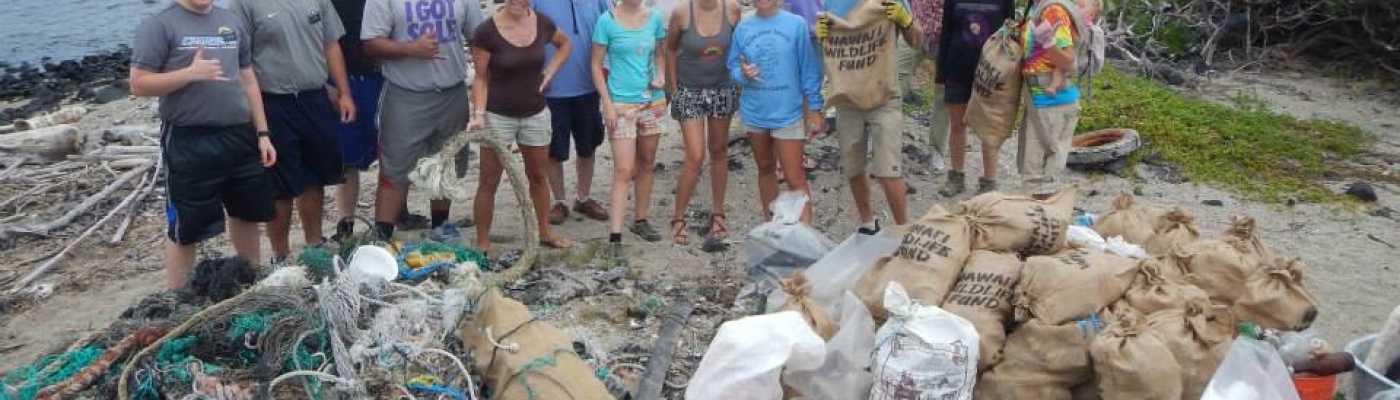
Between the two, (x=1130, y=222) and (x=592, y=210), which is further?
(x=592, y=210)

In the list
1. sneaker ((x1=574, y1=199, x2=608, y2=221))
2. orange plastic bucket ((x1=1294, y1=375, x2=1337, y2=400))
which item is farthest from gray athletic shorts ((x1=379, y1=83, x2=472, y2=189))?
orange plastic bucket ((x1=1294, y1=375, x2=1337, y2=400))

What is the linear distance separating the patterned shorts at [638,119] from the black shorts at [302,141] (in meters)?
1.44

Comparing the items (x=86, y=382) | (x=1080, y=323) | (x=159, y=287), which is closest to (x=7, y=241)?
(x=159, y=287)

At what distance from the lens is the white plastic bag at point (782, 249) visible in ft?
17.2

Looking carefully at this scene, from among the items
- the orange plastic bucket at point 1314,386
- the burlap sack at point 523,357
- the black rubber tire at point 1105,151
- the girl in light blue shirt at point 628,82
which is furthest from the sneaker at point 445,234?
the black rubber tire at point 1105,151

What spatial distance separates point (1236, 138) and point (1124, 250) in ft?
13.2

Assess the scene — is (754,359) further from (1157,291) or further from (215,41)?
(215,41)

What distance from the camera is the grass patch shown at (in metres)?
7.27

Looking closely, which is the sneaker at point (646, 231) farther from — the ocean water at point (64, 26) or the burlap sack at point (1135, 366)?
the ocean water at point (64, 26)

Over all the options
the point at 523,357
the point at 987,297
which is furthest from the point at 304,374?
the point at 987,297

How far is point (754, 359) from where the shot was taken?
149 inches

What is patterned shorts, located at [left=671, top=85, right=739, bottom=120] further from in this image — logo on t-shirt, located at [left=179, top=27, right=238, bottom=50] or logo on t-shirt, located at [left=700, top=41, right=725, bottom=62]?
logo on t-shirt, located at [left=179, top=27, right=238, bottom=50]

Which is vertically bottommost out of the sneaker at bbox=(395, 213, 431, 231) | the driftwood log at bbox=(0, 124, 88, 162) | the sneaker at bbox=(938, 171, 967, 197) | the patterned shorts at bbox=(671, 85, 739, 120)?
the driftwood log at bbox=(0, 124, 88, 162)

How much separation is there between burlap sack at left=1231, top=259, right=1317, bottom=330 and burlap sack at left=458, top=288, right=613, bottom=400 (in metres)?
2.39
